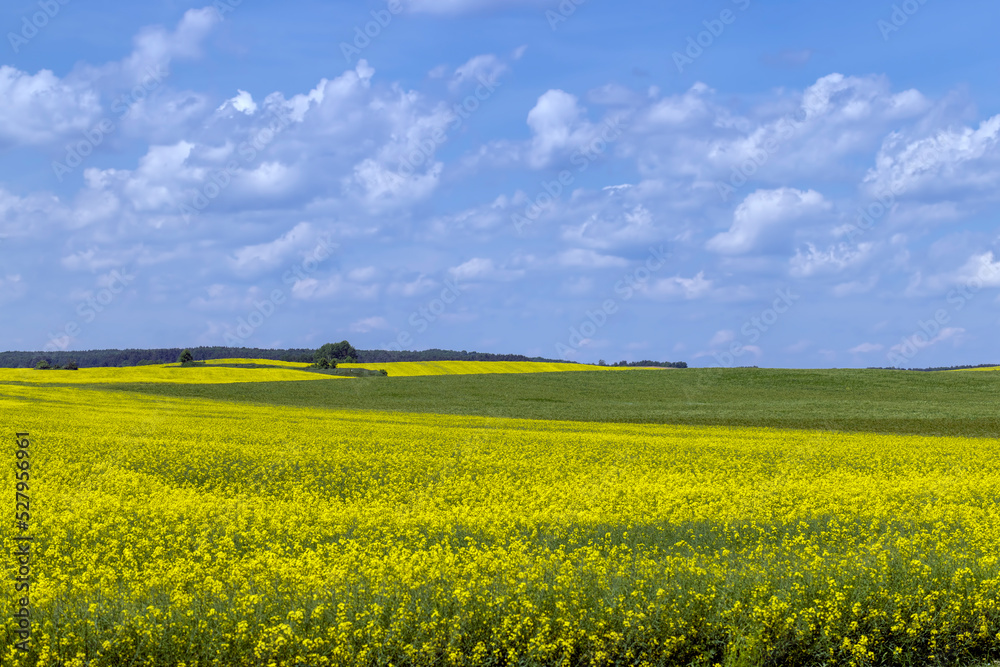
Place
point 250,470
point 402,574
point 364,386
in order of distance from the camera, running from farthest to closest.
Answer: point 364,386, point 250,470, point 402,574

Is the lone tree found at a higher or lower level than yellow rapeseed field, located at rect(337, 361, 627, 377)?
higher

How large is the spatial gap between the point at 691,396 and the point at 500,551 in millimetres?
49742

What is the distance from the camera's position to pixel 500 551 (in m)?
9.88

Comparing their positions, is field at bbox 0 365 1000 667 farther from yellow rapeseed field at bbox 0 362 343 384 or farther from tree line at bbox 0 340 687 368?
tree line at bbox 0 340 687 368

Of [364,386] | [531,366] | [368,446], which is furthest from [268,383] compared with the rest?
[368,446]

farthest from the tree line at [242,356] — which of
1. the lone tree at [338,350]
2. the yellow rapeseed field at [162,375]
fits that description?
the yellow rapeseed field at [162,375]

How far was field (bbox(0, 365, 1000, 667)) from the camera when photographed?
7312mm

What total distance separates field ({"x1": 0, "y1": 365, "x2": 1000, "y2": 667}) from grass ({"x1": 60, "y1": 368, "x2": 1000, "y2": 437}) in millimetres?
16687

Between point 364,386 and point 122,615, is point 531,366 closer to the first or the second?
point 364,386

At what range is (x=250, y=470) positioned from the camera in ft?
58.3

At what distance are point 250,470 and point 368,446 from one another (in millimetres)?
5444

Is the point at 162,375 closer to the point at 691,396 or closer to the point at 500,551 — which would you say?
the point at 691,396

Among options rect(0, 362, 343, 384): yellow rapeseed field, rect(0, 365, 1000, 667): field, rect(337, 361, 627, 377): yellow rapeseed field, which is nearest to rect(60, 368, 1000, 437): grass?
rect(0, 362, 343, 384): yellow rapeseed field

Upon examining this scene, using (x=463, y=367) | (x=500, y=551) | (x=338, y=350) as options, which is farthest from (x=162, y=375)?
(x=500, y=551)
